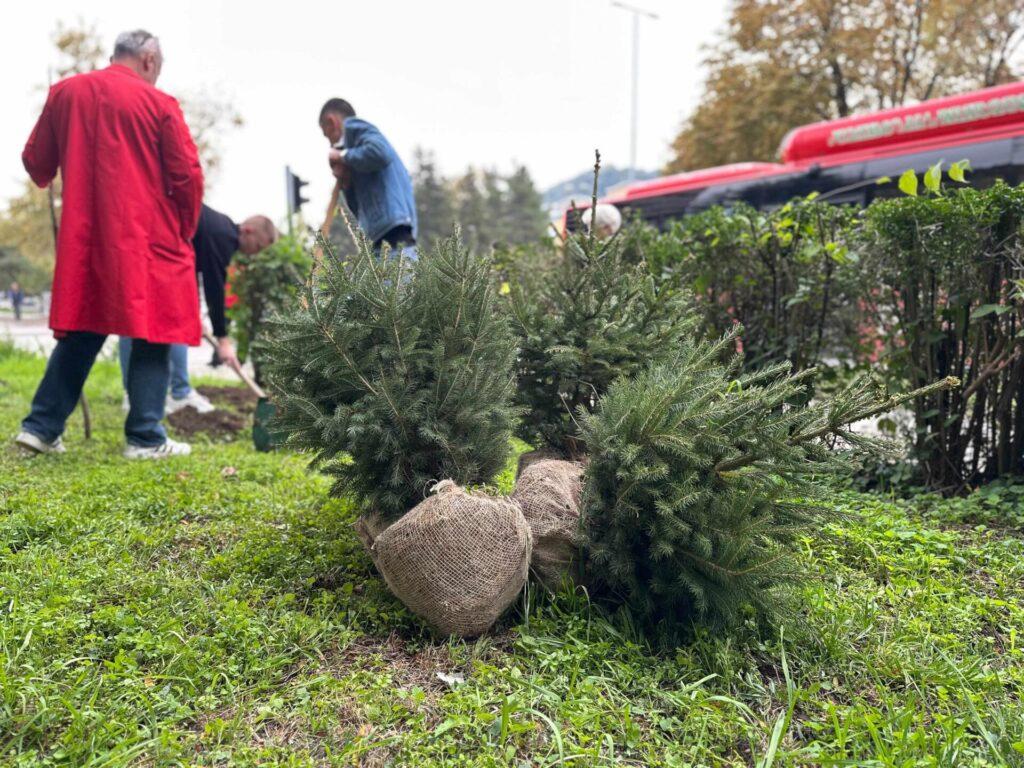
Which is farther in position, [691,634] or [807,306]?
[807,306]

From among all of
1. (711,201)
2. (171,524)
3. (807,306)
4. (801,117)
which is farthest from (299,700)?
(801,117)

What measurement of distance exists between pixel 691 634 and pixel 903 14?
2074 cm

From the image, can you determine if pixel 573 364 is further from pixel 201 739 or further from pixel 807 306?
pixel 807 306

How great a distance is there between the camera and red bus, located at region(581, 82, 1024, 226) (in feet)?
31.1

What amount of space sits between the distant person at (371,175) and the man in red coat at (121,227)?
100cm

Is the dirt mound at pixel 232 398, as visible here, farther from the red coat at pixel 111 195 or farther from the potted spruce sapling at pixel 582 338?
the potted spruce sapling at pixel 582 338

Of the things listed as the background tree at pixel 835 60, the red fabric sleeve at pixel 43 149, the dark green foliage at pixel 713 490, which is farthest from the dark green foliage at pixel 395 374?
the background tree at pixel 835 60

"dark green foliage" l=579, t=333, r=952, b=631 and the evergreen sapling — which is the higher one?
the evergreen sapling

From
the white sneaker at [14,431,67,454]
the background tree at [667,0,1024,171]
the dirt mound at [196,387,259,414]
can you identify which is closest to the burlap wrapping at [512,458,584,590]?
the white sneaker at [14,431,67,454]

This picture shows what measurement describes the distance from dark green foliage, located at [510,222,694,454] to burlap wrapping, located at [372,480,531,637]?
75 cm

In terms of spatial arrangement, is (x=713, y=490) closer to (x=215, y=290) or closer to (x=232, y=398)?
(x=215, y=290)

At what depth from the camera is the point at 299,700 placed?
1.80 meters

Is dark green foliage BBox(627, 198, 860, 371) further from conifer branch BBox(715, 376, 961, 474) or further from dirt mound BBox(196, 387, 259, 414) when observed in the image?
dirt mound BBox(196, 387, 259, 414)

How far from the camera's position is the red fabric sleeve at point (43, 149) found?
12.9 feet
